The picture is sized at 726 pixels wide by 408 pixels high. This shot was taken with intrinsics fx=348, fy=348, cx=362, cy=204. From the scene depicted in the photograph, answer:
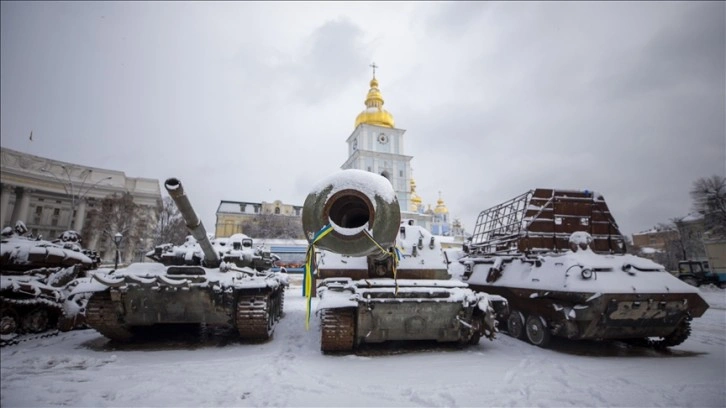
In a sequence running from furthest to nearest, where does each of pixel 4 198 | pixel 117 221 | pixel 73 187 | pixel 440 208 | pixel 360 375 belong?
1. pixel 440 208
2. pixel 360 375
3. pixel 117 221
4. pixel 73 187
5. pixel 4 198

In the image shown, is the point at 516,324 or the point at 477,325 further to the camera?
the point at 516,324

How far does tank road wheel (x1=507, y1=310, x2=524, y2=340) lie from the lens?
601 cm

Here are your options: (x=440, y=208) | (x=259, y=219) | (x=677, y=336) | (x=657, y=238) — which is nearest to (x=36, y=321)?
(x=677, y=336)

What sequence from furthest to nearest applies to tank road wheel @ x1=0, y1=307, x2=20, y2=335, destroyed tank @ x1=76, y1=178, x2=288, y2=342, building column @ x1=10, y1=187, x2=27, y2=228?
1. destroyed tank @ x1=76, y1=178, x2=288, y2=342
2. building column @ x1=10, y1=187, x2=27, y2=228
3. tank road wheel @ x1=0, y1=307, x2=20, y2=335

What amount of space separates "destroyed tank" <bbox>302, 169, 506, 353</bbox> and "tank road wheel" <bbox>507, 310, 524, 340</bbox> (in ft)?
3.95

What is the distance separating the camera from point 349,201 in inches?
137

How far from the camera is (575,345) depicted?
5.66 meters

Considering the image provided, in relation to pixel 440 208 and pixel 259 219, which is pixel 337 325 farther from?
pixel 440 208

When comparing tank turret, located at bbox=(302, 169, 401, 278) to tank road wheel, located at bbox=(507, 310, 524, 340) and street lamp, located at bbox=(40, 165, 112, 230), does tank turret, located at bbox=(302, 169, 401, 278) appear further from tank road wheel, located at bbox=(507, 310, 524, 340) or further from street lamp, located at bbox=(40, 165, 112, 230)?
tank road wheel, located at bbox=(507, 310, 524, 340)

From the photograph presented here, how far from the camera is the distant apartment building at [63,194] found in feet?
7.32

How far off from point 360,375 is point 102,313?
3.77 m

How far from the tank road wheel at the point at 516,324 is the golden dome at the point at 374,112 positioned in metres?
39.5

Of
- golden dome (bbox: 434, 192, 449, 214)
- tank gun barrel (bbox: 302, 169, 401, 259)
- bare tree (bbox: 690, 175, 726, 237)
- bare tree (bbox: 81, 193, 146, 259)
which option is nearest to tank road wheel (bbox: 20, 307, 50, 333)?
bare tree (bbox: 81, 193, 146, 259)

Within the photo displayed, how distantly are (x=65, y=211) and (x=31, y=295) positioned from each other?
2170 millimetres
